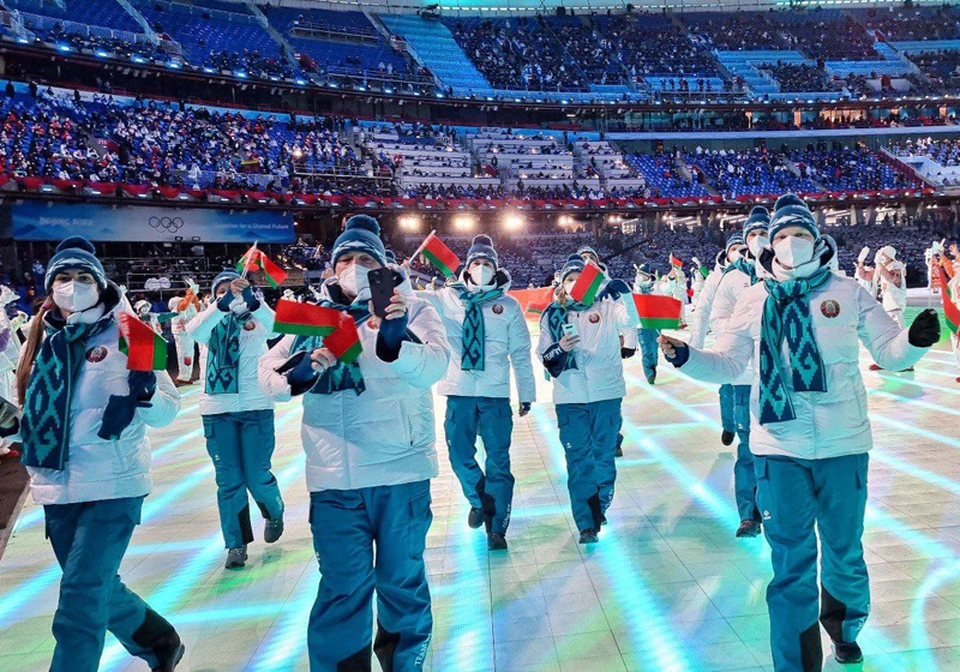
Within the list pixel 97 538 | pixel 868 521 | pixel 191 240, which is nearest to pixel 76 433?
pixel 97 538

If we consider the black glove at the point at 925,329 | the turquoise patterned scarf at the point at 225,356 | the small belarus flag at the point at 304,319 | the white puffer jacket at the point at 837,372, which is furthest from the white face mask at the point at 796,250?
the turquoise patterned scarf at the point at 225,356

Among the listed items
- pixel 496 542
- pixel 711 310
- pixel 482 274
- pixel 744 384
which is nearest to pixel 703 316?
pixel 711 310

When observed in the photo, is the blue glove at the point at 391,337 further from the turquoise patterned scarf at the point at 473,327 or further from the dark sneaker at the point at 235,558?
the dark sneaker at the point at 235,558

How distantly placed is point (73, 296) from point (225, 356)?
6.21 ft

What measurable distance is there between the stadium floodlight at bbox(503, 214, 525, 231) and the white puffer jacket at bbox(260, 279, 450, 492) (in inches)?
1427

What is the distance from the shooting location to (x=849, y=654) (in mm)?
3010

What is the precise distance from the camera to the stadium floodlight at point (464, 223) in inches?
1513

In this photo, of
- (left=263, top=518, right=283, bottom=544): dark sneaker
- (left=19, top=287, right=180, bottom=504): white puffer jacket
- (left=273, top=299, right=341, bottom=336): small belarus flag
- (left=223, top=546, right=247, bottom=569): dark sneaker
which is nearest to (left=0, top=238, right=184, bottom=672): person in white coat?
(left=19, top=287, right=180, bottom=504): white puffer jacket

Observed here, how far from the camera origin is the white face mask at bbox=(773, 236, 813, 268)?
2869 mm

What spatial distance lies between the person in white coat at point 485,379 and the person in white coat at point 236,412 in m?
1.31

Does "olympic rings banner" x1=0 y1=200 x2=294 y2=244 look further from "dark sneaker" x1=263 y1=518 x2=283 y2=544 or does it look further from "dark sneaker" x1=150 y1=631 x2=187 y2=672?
"dark sneaker" x1=150 y1=631 x2=187 y2=672

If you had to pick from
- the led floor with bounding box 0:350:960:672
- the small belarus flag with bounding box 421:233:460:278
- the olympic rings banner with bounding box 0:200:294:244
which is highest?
the olympic rings banner with bounding box 0:200:294:244

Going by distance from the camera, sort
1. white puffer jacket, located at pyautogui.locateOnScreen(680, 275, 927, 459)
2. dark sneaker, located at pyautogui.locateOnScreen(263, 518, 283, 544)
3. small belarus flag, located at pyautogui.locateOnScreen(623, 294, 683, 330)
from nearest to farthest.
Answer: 1. white puffer jacket, located at pyautogui.locateOnScreen(680, 275, 927, 459)
2. small belarus flag, located at pyautogui.locateOnScreen(623, 294, 683, 330)
3. dark sneaker, located at pyautogui.locateOnScreen(263, 518, 283, 544)

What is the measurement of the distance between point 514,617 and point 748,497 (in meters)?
1.93
